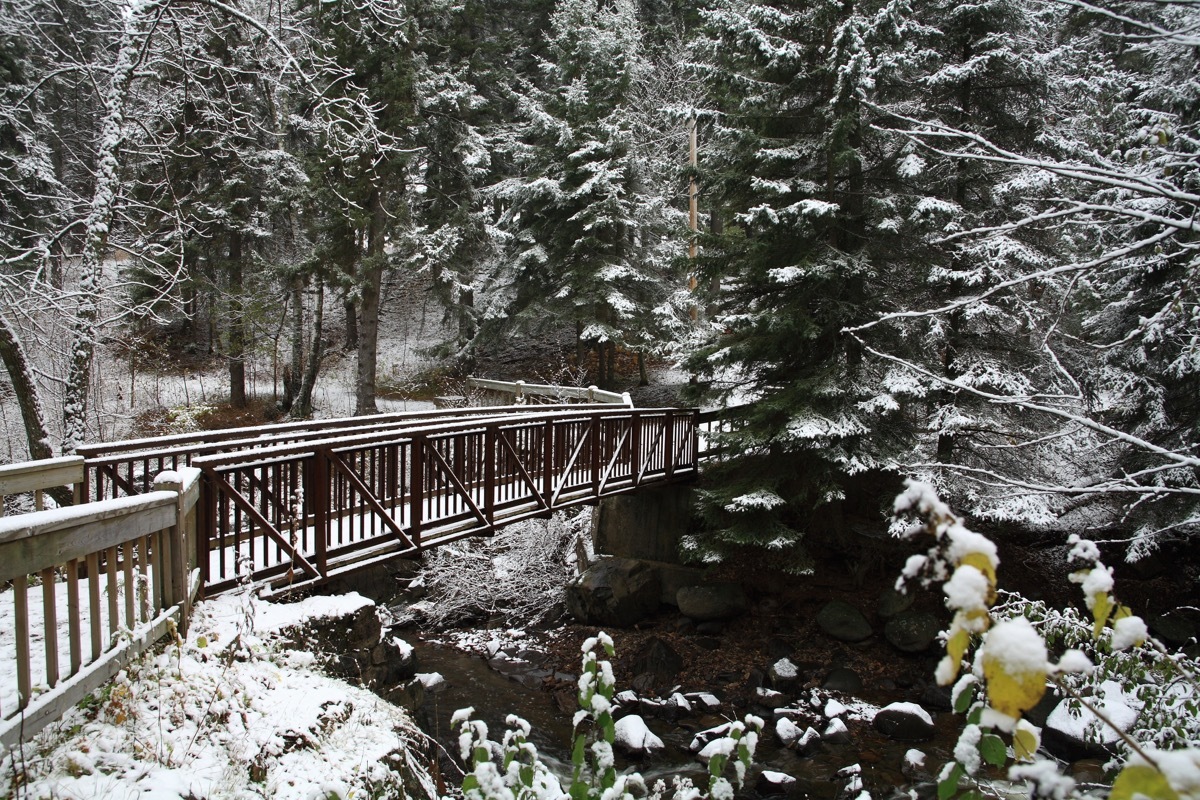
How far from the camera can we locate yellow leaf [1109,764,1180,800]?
1.09 metres

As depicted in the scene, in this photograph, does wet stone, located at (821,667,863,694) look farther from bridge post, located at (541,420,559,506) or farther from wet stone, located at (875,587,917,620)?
bridge post, located at (541,420,559,506)

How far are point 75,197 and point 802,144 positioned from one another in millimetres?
9995

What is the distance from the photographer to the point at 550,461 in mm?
9227

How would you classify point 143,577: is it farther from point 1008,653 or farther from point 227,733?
point 1008,653

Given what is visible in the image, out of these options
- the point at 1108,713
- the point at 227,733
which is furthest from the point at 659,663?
the point at 227,733

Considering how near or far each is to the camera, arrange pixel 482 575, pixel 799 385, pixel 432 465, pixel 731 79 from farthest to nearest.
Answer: pixel 482 575 → pixel 731 79 → pixel 799 385 → pixel 432 465

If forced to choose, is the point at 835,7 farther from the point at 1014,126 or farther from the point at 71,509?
the point at 71,509

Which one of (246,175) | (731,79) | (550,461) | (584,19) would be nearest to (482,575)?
(550,461)

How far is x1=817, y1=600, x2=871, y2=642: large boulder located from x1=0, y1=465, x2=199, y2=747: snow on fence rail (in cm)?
889

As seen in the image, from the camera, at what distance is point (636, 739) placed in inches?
298

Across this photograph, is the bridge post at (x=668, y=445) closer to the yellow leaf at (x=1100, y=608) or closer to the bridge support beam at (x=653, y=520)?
the bridge support beam at (x=653, y=520)

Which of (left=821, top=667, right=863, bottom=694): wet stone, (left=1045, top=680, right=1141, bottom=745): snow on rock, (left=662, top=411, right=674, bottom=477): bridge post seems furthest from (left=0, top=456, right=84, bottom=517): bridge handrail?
(left=1045, top=680, right=1141, bottom=745): snow on rock

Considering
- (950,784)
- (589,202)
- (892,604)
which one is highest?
(589,202)

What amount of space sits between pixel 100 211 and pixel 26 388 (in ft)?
7.63
